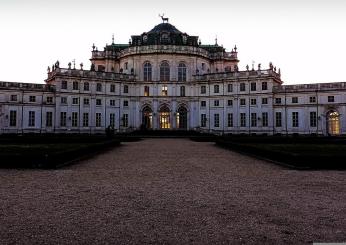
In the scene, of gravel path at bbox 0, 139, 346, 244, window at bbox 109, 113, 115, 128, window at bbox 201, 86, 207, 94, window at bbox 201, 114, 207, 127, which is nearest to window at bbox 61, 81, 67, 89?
window at bbox 109, 113, 115, 128

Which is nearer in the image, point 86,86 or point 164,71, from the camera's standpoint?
point 86,86

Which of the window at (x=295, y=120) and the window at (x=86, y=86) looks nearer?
the window at (x=295, y=120)

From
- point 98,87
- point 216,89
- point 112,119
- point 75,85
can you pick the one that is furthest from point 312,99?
point 75,85

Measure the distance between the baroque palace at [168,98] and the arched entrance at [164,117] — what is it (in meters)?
0.21

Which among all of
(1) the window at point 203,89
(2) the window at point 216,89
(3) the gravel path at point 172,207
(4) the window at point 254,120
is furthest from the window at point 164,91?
(3) the gravel path at point 172,207

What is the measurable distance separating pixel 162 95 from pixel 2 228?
60857 millimetres

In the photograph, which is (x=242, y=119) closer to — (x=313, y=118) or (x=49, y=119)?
(x=313, y=118)

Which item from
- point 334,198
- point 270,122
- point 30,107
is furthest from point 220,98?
point 334,198

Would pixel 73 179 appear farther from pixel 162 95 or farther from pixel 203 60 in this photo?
pixel 203 60

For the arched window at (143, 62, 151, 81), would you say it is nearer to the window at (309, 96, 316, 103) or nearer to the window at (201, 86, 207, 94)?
the window at (201, 86, 207, 94)

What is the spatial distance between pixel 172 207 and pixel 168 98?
58907 mm

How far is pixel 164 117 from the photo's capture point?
6738cm

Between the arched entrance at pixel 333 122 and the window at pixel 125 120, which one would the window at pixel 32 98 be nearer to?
the window at pixel 125 120

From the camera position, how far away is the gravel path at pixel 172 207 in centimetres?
629
